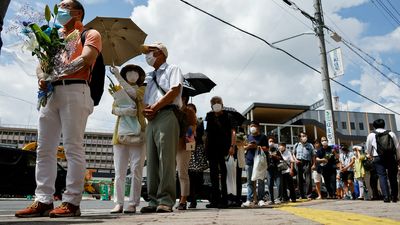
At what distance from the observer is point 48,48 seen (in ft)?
11.1

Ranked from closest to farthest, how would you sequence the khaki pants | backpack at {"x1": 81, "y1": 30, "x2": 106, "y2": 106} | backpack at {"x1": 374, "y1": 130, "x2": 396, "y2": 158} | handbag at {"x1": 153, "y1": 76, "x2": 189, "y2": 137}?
1. backpack at {"x1": 81, "y1": 30, "x2": 106, "y2": 106}
2. the khaki pants
3. handbag at {"x1": 153, "y1": 76, "x2": 189, "y2": 137}
4. backpack at {"x1": 374, "y1": 130, "x2": 396, "y2": 158}

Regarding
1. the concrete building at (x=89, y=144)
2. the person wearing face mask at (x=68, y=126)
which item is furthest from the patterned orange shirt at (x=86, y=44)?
the concrete building at (x=89, y=144)

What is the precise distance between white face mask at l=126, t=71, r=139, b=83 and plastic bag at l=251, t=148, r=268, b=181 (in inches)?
150

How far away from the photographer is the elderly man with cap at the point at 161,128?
12.8 ft

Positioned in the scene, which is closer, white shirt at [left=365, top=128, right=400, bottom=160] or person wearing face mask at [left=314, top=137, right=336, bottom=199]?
white shirt at [left=365, top=128, right=400, bottom=160]

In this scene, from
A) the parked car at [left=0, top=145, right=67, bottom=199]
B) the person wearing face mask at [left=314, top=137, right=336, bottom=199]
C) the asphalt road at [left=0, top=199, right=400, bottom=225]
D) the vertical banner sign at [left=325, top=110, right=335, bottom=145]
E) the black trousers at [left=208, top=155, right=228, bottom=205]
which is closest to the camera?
the asphalt road at [left=0, top=199, right=400, bottom=225]

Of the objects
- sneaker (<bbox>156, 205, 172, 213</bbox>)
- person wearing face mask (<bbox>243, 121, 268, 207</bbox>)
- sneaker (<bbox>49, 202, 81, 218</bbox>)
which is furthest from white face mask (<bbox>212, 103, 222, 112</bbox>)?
sneaker (<bbox>49, 202, 81, 218</bbox>)

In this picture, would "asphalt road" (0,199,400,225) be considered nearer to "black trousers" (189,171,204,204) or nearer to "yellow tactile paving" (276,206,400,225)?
"yellow tactile paving" (276,206,400,225)

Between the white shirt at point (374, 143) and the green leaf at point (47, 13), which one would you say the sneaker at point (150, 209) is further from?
the white shirt at point (374, 143)

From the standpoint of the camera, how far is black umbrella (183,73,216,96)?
7781 millimetres

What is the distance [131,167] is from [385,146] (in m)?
5.01

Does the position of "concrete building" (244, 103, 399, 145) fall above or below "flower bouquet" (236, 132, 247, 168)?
above

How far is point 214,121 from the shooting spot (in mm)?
6090

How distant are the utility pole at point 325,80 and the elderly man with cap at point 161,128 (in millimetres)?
9383
